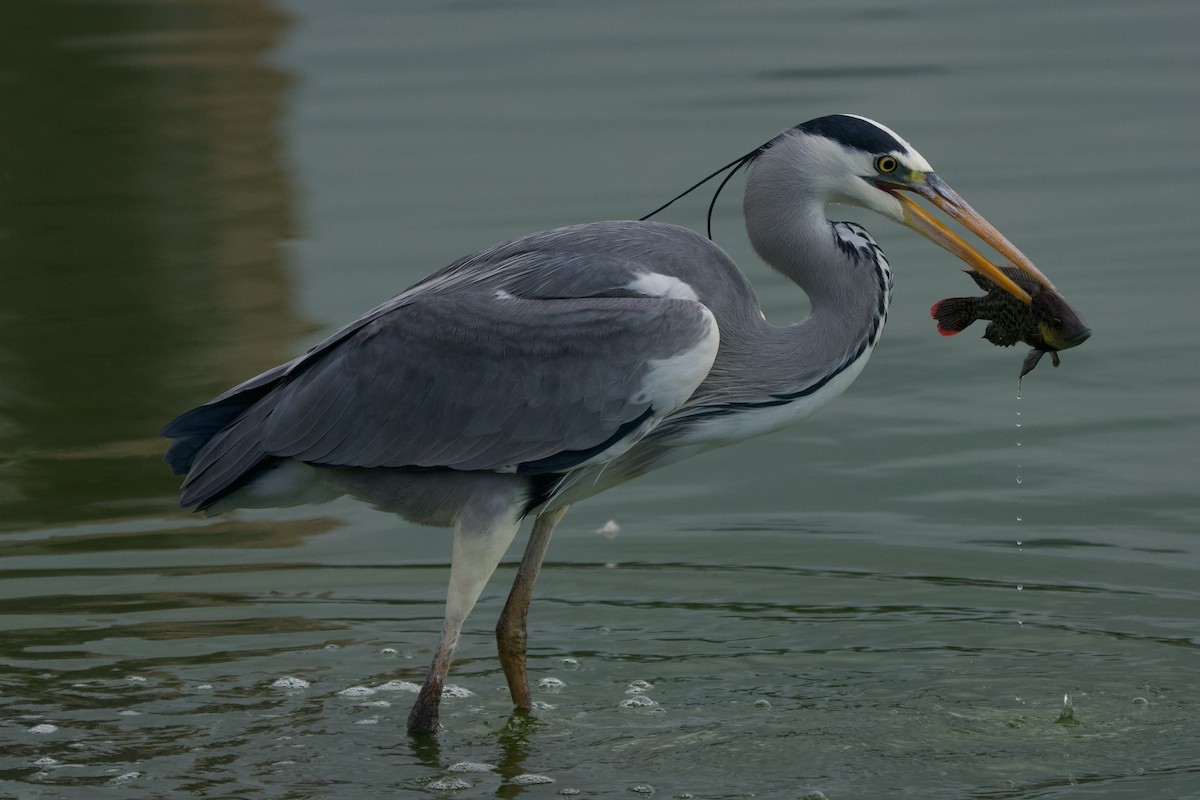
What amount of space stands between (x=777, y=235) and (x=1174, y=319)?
194 inches

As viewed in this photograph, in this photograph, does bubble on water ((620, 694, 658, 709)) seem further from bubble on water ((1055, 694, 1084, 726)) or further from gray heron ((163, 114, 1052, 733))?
bubble on water ((1055, 694, 1084, 726))

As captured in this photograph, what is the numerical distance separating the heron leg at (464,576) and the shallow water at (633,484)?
150mm

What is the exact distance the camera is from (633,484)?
31.9 feet

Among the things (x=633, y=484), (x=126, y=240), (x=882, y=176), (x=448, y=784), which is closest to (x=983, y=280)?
(x=882, y=176)

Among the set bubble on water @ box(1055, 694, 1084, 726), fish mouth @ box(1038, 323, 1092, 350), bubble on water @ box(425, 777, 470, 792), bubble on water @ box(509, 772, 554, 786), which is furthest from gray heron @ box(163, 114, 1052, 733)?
bubble on water @ box(1055, 694, 1084, 726)

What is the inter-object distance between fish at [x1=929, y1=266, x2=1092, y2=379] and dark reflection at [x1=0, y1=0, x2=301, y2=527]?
4.15 m

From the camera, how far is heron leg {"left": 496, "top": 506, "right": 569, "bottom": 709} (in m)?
7.09

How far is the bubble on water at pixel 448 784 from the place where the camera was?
6.45 metres

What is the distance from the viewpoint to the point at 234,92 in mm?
17828

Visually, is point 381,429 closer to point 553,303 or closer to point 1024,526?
point 553,303

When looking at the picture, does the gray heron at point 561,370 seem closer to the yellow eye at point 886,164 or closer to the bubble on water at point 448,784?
the yellow eye at point 886,164

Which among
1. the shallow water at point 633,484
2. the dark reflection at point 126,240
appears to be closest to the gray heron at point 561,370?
the shallow water at point 633,484

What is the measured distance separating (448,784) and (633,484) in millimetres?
3396

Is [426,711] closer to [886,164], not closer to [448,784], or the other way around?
[448,784]
